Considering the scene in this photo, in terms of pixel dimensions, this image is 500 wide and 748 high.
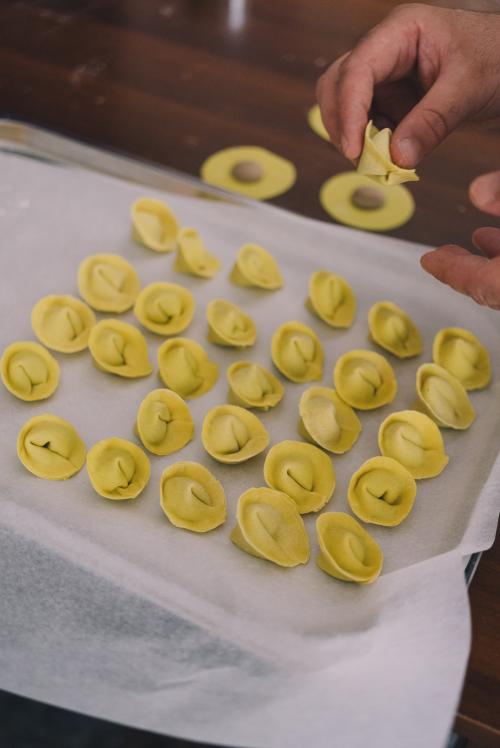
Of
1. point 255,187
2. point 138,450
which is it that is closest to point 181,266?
point 255,187

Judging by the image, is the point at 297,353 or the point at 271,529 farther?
the point at 297,353

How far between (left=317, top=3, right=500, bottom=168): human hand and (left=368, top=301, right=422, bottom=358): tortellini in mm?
214

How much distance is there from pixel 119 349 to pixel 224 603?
1.21 ft

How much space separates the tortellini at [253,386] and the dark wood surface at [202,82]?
33 centimetres

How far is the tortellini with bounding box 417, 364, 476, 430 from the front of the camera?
3.21 feet

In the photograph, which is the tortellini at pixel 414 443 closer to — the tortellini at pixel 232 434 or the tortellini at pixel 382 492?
the tortellini at pixel 382 492

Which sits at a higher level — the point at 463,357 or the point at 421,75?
the point at 421,75

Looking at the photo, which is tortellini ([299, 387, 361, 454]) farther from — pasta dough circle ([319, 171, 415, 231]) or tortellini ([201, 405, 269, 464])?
pasta dough circle ([319, 171, 415, 231])

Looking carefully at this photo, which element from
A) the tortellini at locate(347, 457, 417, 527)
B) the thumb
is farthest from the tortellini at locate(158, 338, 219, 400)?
the thumb

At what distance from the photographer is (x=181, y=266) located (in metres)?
1.16

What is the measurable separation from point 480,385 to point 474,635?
1.08 feet

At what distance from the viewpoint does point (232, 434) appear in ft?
3.12

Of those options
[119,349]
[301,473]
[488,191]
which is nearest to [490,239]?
[488,191]

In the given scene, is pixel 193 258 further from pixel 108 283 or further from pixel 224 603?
pixel 224 603
